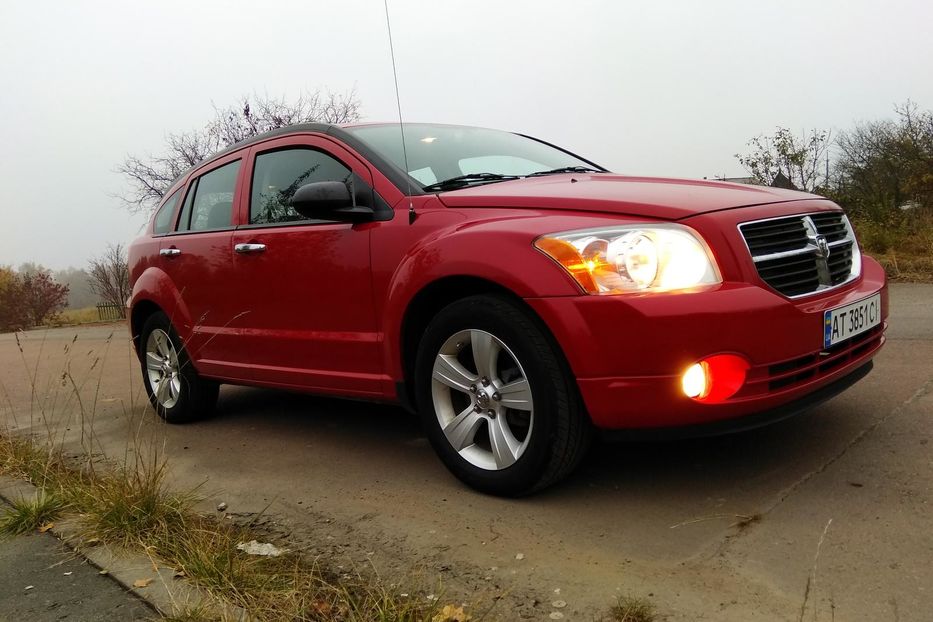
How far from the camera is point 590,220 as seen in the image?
2.63m

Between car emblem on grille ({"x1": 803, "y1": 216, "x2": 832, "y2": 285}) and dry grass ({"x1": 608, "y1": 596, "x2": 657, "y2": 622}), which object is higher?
car emblem on grille ({"x1": 803, "y1": 216, "x2": 832, "y2": 285})

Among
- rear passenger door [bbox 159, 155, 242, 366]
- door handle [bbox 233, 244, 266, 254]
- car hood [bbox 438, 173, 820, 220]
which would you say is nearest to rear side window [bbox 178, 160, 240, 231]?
rear passenger door [bbox 159, 155, 242, 366]

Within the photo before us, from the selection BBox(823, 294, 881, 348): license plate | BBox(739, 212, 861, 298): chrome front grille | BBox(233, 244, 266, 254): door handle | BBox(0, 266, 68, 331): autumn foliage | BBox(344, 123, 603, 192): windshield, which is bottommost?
BBox(0, 266, 68, 331): autumn foliage

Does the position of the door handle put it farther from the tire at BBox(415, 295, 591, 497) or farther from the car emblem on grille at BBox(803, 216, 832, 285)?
the car emblem on grille at BBox(803, 216, 832, 285)

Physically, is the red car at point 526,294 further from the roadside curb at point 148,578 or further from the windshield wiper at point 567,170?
the roadside curb at point 148,578

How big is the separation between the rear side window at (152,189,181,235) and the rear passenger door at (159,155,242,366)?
18 centimetres

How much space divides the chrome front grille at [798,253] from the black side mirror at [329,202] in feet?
5.34

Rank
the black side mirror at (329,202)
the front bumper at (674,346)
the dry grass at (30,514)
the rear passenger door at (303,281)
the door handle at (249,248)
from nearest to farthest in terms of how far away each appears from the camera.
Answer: the front bumper at (674,346) → the dry grass at (30,514) → the black side mirror at (329,202) → the rear passenger door at (303,281) → the door handle at (249,248)

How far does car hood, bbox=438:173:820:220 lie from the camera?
2.65m

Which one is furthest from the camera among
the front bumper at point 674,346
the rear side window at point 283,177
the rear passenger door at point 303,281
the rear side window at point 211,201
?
the rear side window at point 211,201

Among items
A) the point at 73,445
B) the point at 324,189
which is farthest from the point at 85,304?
the point at 324,189

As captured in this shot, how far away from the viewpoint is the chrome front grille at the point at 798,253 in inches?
Answer: 103

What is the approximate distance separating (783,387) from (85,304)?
28.7m

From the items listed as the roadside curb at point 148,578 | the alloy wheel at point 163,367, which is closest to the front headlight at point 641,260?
the roadside curb at point 148,578
